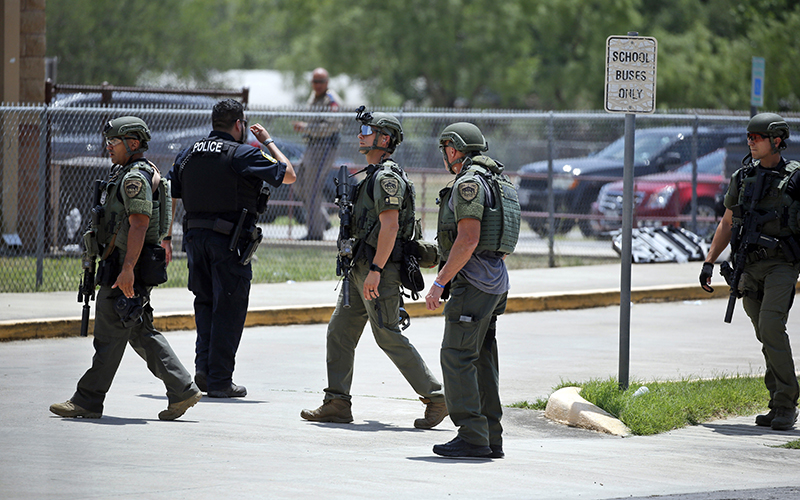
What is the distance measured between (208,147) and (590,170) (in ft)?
36.1

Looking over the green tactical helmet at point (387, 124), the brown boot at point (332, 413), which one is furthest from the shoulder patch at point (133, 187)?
the brown boot at point (332, 413)

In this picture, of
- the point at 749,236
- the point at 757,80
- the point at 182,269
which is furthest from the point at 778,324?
the point at 757,80

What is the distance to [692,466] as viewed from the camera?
20.5ft

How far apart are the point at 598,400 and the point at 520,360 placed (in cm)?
218

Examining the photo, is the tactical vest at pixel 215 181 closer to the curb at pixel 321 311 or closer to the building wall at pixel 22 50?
the curb at pixel 321 311

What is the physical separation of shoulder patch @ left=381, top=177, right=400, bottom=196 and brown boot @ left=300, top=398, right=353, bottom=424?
1.33m

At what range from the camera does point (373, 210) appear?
6.91 meters

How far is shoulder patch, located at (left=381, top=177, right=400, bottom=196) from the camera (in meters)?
6.74

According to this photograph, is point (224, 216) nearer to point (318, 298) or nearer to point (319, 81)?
point (318, 298)

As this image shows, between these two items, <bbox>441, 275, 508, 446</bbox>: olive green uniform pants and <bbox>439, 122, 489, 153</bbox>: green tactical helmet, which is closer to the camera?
<bbox>441, 275, 508, 446</bbox>: olive green uniform pants

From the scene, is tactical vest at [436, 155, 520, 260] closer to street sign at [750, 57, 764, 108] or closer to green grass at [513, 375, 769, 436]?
green grass at [513, 375, 769, 436]

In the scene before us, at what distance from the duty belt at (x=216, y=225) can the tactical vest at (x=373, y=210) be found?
3.77ft

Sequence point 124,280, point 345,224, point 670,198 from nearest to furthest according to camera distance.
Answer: point 124,280 < point 345,224 < point 670,198

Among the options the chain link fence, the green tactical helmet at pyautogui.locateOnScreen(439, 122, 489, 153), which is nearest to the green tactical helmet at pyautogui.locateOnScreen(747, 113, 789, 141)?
the green tactical helmet at pyautogui.locateOnScreen(439, 122, 489, 153)
